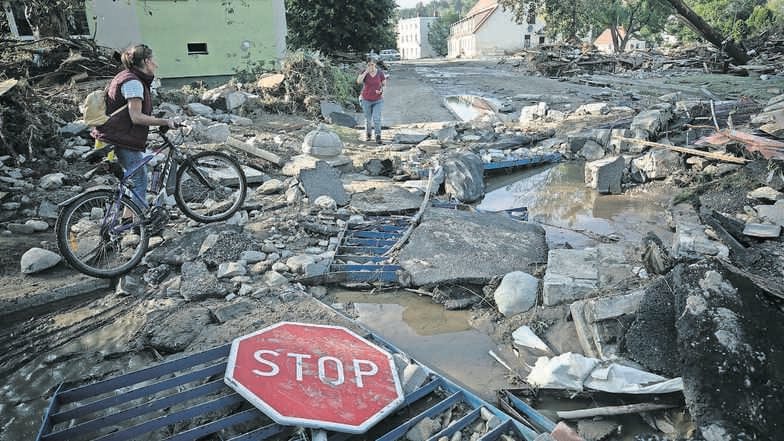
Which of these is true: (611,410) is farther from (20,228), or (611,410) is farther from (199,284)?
(20,228)

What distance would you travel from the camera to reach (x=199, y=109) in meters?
10.9

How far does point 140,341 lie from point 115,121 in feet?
6.37

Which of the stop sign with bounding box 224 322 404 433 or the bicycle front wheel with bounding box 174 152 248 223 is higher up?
the bicycle front wheel with bounding box 174 152 248 223

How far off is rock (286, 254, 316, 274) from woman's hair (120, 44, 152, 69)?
210 cm

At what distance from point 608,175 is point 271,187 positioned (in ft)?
16.8

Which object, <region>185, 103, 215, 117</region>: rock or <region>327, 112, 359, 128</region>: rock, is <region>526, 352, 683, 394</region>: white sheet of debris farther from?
<region>185, 103, 215, 117</region>: rock

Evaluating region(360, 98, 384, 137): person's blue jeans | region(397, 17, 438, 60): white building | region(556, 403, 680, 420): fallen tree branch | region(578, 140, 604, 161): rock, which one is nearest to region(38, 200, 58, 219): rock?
region(556, 403, 680, 420): fallen tree branch

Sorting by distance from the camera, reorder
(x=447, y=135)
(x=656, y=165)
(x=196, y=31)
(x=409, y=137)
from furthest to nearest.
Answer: (x=196, y=31) < (x=409, y=137) < (x=447, y=135) < (x=656, y=165)

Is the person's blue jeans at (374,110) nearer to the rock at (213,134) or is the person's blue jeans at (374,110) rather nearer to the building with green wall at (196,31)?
the rock at (213,134)

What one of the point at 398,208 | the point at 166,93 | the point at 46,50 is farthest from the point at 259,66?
the point at 398,208

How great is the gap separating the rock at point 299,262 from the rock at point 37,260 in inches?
83.2

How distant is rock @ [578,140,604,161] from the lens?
9.21 meters

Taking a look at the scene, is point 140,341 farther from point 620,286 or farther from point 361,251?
point 620,286

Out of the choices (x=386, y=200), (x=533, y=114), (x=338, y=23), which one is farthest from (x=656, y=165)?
(x=338, y=23)
